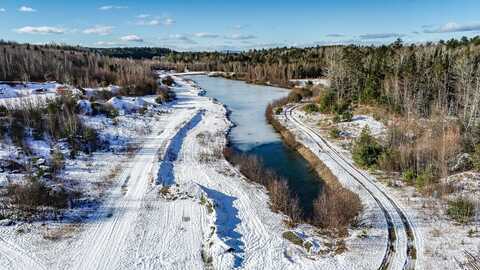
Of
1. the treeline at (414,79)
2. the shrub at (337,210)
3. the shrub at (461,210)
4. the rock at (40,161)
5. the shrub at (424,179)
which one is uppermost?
the treeline at (414,79)

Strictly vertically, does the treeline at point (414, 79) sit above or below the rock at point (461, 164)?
above

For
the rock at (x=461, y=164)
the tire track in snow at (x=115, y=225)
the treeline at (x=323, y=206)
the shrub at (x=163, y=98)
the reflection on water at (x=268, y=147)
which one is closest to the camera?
the tire track in snow at (x=115, y=225)

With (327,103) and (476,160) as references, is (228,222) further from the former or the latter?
(327,103)

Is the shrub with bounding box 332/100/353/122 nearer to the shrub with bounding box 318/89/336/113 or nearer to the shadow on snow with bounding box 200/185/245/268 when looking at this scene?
the shrub with bounding box 318/89/336/113

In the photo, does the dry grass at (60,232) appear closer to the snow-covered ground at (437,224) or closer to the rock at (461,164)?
the snow-covered ground at (437,224)

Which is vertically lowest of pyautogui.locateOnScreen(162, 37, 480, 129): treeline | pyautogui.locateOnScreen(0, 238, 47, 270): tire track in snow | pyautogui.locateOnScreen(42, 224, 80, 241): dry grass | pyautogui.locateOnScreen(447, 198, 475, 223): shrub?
pyautogui.locateOnScreen(0, 238, 47, 270): tire track in snow

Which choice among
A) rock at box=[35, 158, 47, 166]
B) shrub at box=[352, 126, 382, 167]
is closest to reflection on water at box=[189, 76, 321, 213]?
→ shrub at box=[352, 126, 382, 167]

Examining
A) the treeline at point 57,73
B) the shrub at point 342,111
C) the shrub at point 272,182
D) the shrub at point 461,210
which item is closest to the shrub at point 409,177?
the shrub at point 461,210
